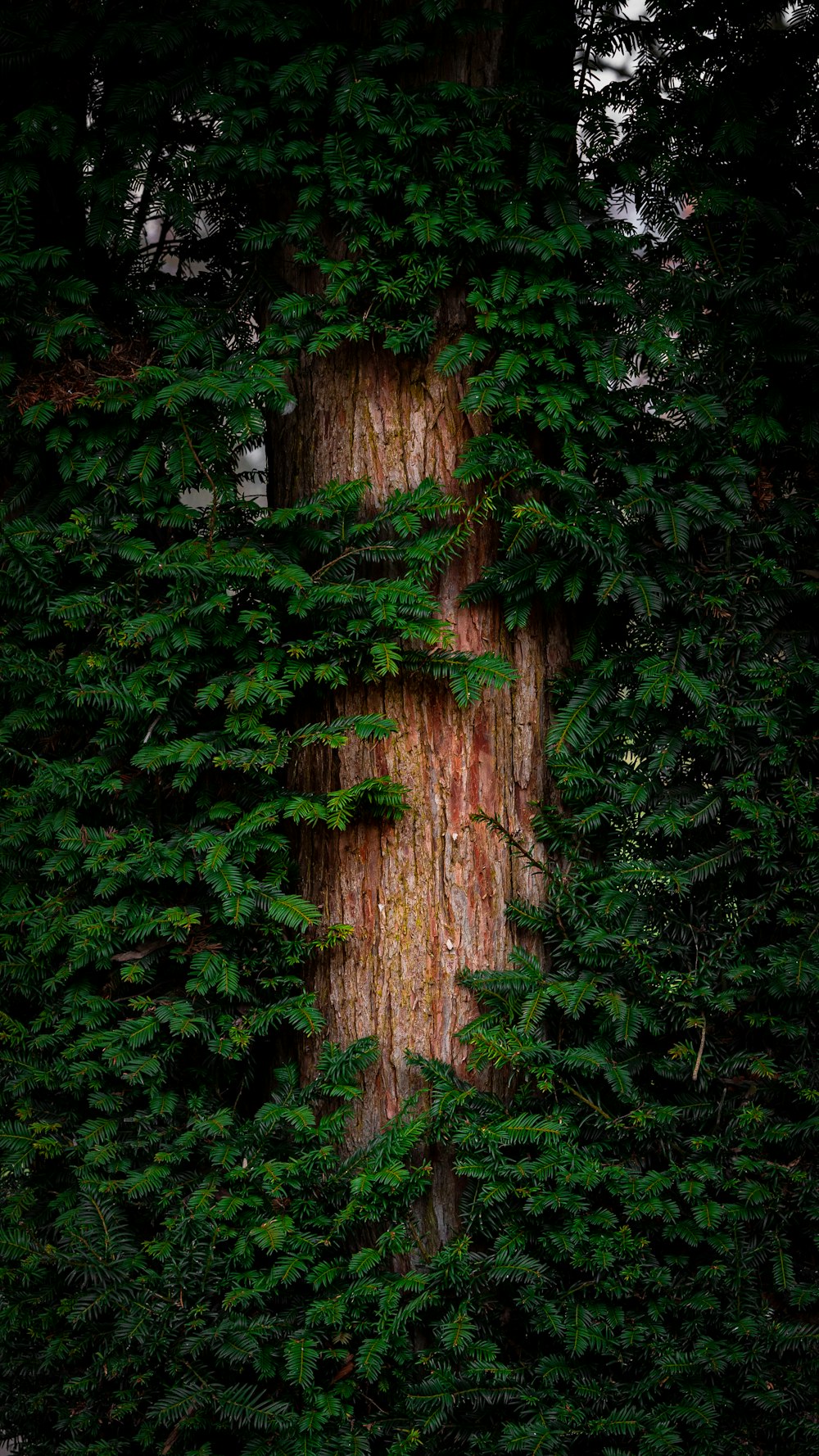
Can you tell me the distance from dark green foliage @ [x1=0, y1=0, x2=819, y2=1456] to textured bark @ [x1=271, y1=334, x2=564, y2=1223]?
112 mm

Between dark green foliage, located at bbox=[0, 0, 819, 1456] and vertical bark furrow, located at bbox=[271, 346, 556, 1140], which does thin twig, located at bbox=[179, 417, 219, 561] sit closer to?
dark green foliage, located at bbox=[0, 0, 819, 1456]

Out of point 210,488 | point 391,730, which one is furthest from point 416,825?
point 210,488

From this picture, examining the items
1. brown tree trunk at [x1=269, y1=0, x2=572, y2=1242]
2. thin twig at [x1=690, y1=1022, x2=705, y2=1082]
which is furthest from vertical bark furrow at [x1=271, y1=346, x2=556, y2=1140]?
thin twig at [x1=690, y1=1022, x2=705, y2=1082]

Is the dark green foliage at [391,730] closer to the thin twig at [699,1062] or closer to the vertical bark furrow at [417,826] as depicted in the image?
the thin twig at [699,1062]

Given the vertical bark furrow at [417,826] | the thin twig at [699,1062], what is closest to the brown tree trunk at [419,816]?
the vertical bark furrow at [417,826]

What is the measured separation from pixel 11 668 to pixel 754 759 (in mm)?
2045

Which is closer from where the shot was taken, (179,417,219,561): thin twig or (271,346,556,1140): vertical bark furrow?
(179,417,219,561): thin twig

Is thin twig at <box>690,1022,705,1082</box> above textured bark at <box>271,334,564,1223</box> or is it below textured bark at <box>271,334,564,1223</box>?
below

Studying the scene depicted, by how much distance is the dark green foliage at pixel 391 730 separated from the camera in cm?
246

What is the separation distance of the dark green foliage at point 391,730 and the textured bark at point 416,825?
4.4 inches

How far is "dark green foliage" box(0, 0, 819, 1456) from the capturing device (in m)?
2.46

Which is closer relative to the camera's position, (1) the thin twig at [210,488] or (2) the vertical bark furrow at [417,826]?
(1) the thin twig at [210,488]

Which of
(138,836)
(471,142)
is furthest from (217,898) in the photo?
(471,142)

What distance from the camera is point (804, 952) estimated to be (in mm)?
2508
